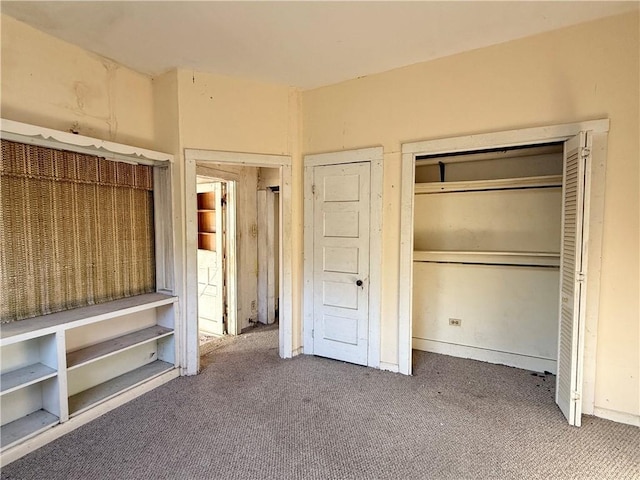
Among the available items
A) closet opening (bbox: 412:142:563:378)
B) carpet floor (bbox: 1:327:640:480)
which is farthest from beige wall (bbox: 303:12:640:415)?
carpet floor (bbox: 1:327:640:480)

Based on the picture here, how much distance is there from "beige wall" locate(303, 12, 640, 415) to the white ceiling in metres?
0.13

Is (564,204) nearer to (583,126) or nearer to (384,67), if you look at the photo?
(583,126)

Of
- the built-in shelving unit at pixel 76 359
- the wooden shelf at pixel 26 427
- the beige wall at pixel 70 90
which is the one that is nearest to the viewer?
the wooden shelf at pixel 26 427

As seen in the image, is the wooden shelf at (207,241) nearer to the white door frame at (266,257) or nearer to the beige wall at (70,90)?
the white door frame at (266,257)

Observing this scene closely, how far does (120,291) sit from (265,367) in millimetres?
1526

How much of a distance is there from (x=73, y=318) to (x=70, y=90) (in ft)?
5.78

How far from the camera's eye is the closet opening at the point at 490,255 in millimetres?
3168

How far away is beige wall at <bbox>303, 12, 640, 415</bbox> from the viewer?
7.42ft

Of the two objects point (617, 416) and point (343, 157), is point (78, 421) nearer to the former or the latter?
point (343, 157)

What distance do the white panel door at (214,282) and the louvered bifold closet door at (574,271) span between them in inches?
144

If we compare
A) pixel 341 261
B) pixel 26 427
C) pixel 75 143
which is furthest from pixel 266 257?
pixel 26 427

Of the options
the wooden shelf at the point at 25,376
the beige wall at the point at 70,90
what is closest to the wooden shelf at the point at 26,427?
the wooden shelf at the point at 25,376

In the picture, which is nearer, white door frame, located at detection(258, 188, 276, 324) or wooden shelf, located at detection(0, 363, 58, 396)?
wooden shelf, located at detection(0, 363, 58, 396)

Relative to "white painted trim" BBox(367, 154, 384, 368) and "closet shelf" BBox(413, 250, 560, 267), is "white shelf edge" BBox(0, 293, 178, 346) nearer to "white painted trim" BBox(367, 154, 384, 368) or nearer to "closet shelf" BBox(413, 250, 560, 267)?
"white painted trim" BBox(367, 154, 384, 368)
